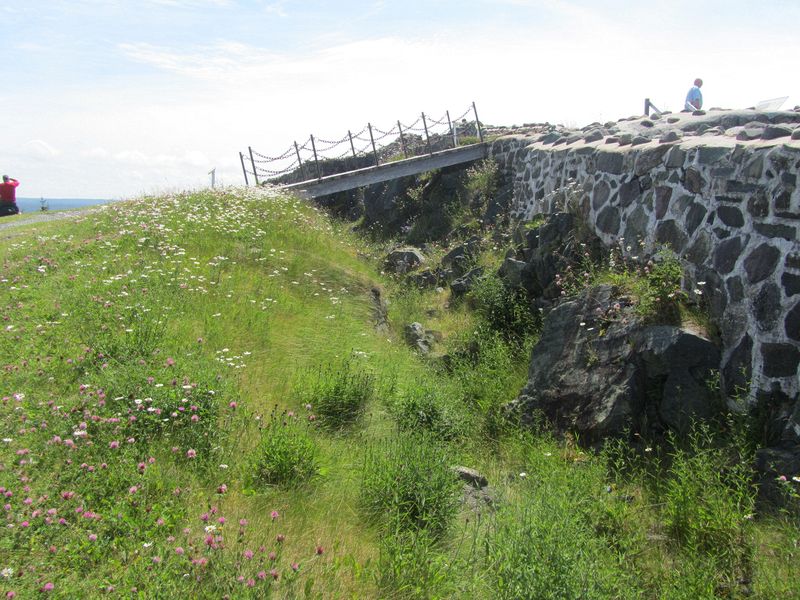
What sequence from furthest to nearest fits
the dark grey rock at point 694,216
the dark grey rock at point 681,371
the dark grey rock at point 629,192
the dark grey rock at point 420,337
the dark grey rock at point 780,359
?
1. the dark grey rock at point 420,337
2. the dark grey rock at point 629,192
3. the dark grey rock at point 694,216
4. the dark grey rock at point 681,371
5. the dark grey rock at point 780,359

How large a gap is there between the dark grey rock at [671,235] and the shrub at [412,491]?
12.8 ft

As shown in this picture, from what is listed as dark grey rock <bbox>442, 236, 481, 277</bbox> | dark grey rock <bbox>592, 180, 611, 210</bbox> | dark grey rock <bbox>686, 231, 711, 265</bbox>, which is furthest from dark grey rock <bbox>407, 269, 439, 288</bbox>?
dark grey rock <bbox>686, 231, 711, 265</bbox>

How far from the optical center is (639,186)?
7.72 meters

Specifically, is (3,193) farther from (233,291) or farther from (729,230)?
(729,230)

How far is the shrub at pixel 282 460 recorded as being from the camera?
4.37 meters

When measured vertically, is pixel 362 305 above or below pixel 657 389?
above

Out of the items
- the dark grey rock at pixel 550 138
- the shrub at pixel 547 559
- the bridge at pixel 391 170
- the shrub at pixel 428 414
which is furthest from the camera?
the bridge at pixel 391 170

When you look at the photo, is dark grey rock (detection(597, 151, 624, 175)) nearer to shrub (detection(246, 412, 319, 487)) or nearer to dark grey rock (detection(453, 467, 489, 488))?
dark grey rock (detection(453, 467, 489, 488))

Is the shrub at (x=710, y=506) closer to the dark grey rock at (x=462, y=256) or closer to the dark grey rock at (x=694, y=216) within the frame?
the dark grey rock at (x=694, y=216)

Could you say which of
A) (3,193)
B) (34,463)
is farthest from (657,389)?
(3,193)

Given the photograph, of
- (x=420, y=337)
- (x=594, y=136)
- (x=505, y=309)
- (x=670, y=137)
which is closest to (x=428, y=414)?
(x=420, y=337)

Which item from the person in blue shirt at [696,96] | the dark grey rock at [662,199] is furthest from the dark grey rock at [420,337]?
the person in blue shirt at [696,96]

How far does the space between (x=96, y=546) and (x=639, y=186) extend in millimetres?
7170

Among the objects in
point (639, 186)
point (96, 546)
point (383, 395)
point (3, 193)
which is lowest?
point (383, 395)
